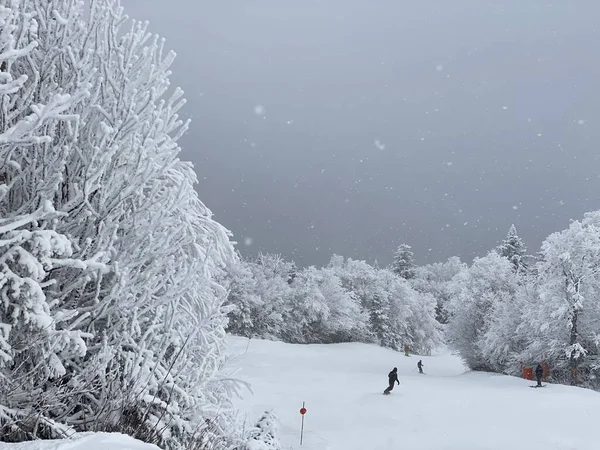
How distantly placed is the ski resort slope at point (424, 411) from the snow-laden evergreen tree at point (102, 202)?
3425 mm

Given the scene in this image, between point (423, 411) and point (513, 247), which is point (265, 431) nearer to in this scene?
point (423, 411)

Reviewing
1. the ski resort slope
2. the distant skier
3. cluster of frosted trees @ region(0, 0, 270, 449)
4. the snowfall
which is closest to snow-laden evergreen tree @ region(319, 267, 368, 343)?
the ski resort slope

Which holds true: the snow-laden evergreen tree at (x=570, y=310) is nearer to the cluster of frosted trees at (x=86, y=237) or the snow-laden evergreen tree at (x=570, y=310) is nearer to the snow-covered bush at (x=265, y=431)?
the snow-covered bush at (x=265, y=431)

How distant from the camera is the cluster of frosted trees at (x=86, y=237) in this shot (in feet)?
11.3

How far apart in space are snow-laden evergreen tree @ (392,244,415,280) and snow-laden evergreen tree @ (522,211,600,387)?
138 feet

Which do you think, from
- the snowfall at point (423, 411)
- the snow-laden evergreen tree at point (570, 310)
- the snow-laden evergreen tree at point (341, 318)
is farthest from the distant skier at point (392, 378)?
the snow-laden evergreen tree at point (341, 318)

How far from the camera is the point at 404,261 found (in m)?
66.1

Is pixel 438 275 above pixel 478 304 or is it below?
above

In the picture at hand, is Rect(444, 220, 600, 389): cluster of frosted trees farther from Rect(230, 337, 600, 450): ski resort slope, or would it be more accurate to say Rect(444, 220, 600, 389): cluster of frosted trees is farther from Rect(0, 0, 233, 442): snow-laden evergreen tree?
Rect(0, 0, 233, 442): snow-laden evergreen tree

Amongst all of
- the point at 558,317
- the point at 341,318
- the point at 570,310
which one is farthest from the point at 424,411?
the point at 341,318

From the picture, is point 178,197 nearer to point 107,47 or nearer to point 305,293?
point 107,47

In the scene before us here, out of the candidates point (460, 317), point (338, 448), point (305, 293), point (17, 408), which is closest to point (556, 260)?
point (460, 317)

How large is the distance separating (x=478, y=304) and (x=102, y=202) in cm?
2969

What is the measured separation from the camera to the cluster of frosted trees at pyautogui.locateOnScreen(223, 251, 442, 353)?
3956 cm
